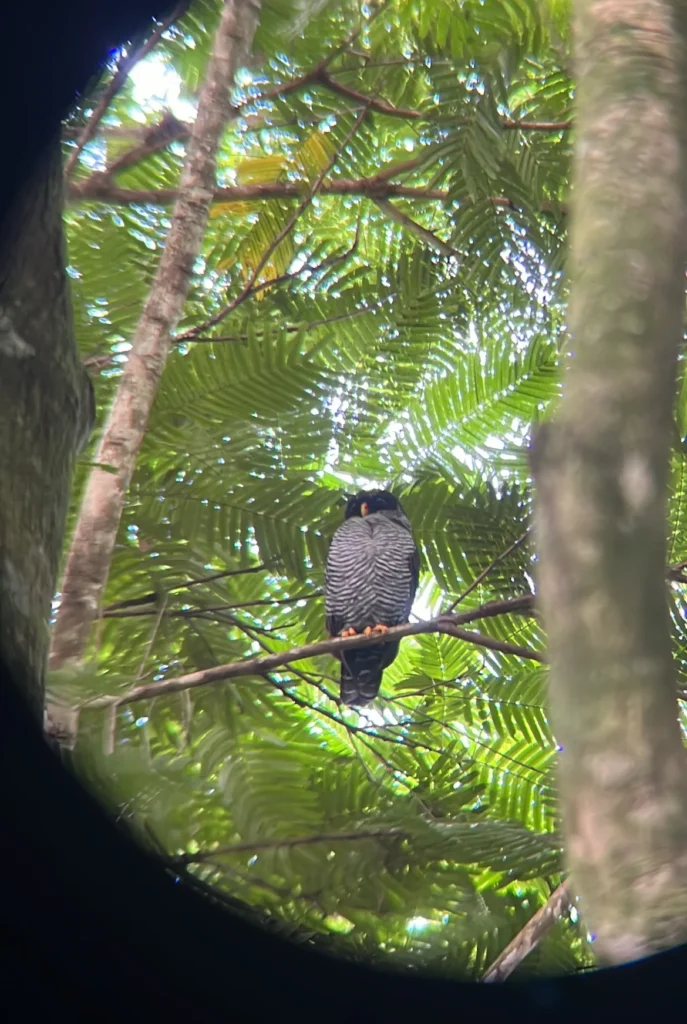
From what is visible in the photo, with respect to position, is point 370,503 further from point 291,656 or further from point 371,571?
point 291,656

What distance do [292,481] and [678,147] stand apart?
2.55ft

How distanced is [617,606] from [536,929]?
0.58 meters

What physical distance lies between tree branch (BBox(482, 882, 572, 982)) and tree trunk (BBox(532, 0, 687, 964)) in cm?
36

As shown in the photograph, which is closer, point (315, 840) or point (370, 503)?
point (315, 840)

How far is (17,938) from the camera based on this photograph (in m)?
0.42

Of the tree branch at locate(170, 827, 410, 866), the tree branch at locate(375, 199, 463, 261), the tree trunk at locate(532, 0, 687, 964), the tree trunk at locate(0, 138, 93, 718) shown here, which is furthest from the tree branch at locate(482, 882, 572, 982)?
the tree branch at locate(375, 199, 463, 261)

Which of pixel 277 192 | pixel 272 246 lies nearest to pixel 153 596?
pixel 272 246

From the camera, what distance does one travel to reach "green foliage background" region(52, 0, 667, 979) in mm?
979

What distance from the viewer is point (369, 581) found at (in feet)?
6.53

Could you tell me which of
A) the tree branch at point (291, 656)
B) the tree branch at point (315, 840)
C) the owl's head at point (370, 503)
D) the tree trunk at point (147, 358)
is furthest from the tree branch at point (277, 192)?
the tree branch at point (315, 840)

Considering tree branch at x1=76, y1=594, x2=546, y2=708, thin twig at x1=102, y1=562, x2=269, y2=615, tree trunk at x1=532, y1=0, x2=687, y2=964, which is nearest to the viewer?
tree trunk at x1=532, y1=0, x2=687, y2=964

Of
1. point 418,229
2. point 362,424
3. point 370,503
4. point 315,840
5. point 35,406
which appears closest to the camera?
point 35,406

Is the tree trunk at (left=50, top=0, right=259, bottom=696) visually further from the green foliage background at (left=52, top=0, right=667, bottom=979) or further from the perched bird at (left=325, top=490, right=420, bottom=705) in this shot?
the perched bird at (left=325, top=490, right=420, bottom=705)

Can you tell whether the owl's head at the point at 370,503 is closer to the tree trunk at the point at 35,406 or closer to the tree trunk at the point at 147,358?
the tree trunk at the point at 147,358
